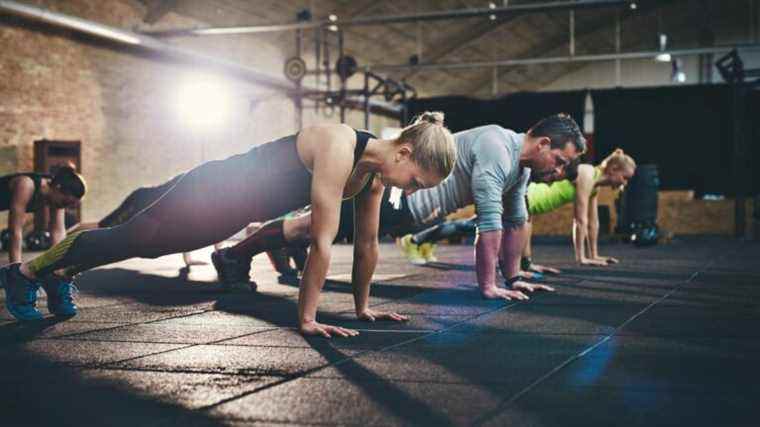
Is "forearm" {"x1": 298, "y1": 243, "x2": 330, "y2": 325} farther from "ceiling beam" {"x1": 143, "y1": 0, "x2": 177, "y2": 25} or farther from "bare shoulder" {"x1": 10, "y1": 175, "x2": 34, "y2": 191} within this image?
"ceiling beam" {"x1": 143, "y1": 0, "x2": 177, "y2": 25}

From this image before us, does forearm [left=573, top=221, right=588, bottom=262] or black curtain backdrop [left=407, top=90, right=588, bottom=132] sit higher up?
black curtain backdrop [left=407, top=90, right=588, bottom=132]

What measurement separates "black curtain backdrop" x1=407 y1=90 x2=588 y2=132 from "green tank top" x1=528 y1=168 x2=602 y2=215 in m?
11.2

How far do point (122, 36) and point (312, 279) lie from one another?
382 inches

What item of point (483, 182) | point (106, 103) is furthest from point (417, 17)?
point (483, 182)

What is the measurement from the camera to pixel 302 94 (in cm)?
1374

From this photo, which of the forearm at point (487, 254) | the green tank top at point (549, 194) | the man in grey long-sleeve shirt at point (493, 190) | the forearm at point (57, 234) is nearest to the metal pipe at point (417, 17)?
the green tank top at point (549, 194)

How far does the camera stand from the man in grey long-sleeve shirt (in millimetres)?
3805

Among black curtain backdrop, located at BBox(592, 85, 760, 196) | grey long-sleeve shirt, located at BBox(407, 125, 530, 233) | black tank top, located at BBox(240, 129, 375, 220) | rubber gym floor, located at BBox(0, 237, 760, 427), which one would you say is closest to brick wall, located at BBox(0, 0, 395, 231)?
rubber gym floor, located at BBox(0, 237, 760, 427)

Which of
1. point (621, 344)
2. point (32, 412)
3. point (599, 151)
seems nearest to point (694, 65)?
point (599, 151)

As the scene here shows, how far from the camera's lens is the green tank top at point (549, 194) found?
6.48 metres

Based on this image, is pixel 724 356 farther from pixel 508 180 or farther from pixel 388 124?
pixel 388 124

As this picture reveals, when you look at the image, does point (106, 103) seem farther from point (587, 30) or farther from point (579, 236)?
point (587, 30)

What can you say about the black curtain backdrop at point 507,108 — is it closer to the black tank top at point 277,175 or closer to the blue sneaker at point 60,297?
the blue sneaker at point 60,297

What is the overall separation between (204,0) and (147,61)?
1.34 m
